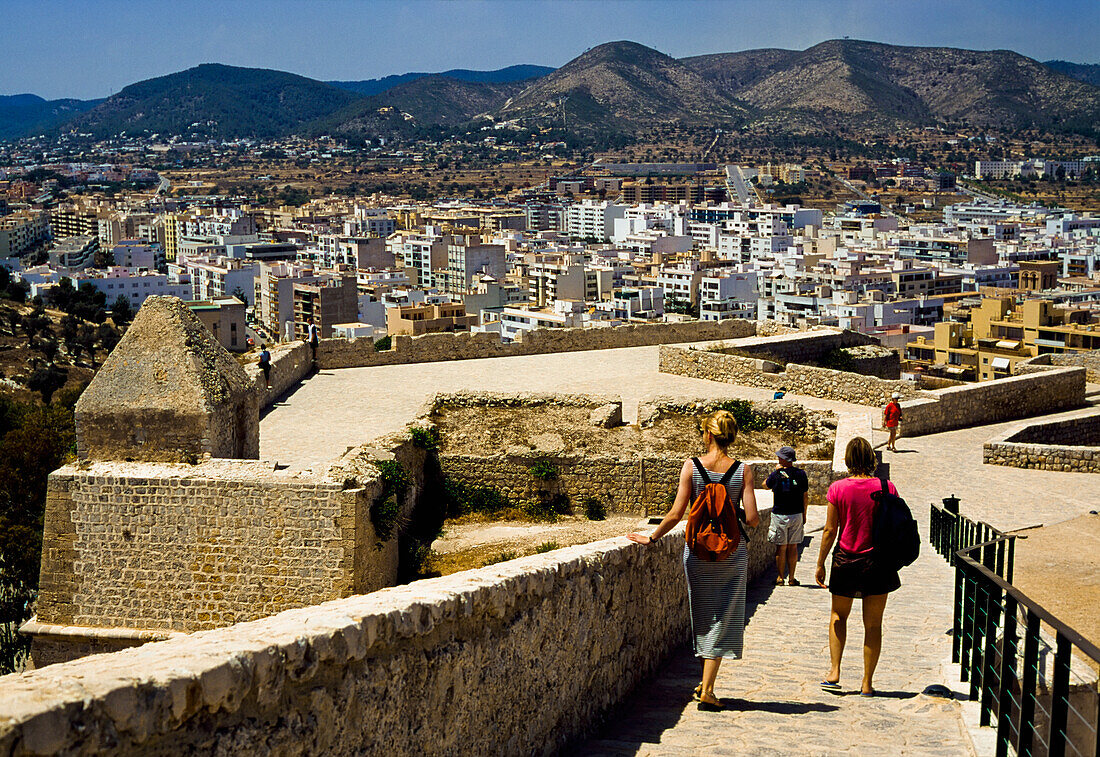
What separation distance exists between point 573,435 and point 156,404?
4696 mm

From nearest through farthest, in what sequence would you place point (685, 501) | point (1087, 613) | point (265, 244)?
point (685, 501) → point (1087, 613) → point (265, 244)

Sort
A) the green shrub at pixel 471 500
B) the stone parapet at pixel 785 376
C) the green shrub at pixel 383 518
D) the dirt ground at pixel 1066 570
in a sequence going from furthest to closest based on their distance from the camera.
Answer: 1. the stone parapet at pixel 785 376
2. the green shrub at pixel 471 500
3. the green shrub at pixel 383 518
4. the dirt ground at pixel 1066 570

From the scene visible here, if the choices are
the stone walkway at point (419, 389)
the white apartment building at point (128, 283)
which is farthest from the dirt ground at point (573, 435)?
the white apartment building at point (128, 283)

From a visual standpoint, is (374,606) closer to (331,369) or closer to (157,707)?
(157,707)

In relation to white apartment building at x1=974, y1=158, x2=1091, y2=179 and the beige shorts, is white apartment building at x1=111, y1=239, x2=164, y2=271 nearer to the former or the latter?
white apartment building at x1=974, y1=158, x2=1091, y2=179

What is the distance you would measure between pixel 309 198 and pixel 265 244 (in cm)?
5845

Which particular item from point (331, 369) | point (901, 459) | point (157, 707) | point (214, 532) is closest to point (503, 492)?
point (214, 532)

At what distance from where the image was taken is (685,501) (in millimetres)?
4809

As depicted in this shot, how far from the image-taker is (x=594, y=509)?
11.4 m

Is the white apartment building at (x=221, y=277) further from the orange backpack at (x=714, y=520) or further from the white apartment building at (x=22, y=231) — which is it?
the orange backpack at (x=714, y=520)

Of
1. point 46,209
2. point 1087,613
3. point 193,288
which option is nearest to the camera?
point 1087,613

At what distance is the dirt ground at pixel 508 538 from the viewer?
9.74 m

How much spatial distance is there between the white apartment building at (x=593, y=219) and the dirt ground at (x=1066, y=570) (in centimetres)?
15848

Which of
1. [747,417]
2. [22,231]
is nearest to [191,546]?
[747,417]
